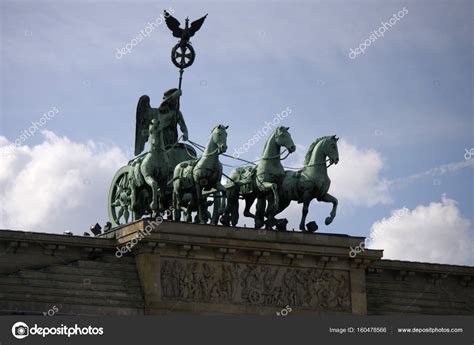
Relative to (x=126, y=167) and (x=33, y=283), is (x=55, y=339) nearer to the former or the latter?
(x=33, y=283)

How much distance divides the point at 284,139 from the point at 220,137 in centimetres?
222

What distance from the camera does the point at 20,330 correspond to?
38.2m

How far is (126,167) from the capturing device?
49.7 meters

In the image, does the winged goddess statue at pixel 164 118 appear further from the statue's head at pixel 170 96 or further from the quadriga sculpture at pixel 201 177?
the quadriga sculpture at pixel 201 177

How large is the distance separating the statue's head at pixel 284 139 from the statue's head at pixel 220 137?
6.14ft

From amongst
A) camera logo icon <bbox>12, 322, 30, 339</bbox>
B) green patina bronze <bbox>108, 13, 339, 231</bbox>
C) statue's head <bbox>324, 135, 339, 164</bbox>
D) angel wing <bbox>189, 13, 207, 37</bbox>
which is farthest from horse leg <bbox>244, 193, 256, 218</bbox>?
camera logo icon <bbox>12, 322, 30, 339</bbox>

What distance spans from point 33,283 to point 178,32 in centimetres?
1108

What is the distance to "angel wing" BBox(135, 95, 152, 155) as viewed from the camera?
5084 cm

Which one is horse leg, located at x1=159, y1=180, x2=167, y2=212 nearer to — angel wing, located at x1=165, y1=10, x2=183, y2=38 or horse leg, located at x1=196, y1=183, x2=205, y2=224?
horse leg, located at x1=196, y1=183, x2=205, y2=224

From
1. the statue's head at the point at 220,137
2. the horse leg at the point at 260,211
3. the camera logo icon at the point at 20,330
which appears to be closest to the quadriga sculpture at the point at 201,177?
the statue's head at the point at 220,137

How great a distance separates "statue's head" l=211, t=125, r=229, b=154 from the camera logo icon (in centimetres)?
1013

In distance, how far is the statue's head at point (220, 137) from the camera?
152ft

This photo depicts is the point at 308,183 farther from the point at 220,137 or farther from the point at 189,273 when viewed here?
the point at 189,273

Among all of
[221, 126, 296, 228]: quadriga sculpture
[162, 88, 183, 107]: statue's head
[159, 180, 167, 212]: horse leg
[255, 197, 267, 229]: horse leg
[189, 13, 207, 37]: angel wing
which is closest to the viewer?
[221, 126, 296, 228]: quadriga sculpture
